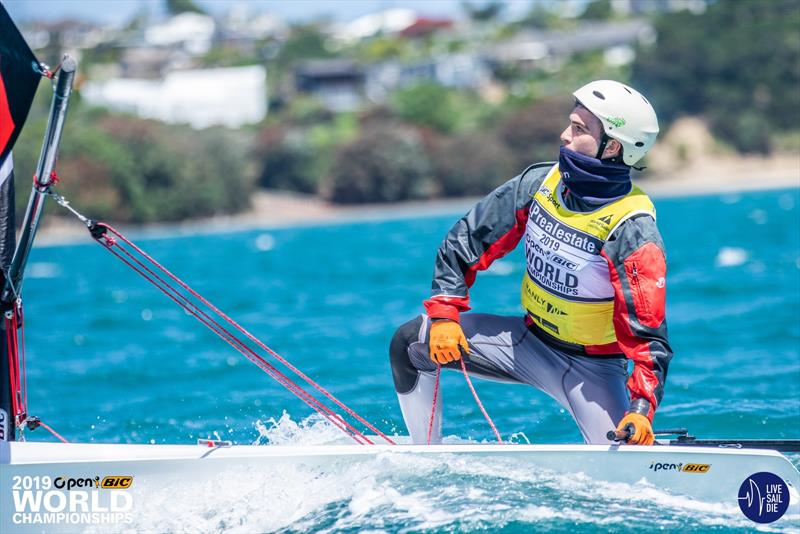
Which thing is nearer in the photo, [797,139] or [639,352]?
[639,352]

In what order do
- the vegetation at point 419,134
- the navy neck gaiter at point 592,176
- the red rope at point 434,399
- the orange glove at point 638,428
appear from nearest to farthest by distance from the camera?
the orange glove at point 638,428 → the navy neck gaiter at point 592,176 → the red rope at point 434,399 → the vegetation at point 419,134

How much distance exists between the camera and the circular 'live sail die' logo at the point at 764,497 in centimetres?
371

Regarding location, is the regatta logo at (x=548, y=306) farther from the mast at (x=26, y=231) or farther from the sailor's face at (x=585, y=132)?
the mast at (x=26, y=231)

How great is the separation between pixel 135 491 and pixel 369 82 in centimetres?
8101

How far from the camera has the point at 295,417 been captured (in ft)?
21.9

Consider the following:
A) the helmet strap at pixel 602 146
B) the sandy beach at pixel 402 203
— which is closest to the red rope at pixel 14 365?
the helmet strap at pixel 602 146

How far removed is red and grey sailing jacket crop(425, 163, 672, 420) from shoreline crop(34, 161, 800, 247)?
43941mm

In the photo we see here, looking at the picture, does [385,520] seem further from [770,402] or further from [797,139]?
[797,139]

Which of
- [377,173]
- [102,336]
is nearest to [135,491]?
[102,336]

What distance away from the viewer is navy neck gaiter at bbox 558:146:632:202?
3.94 meters

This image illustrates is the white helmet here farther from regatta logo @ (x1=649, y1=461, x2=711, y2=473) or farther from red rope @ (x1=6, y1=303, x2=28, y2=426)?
red rope @ (x1=6, y1=303, x2=28, y2=426)

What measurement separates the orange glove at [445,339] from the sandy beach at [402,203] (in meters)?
45.3

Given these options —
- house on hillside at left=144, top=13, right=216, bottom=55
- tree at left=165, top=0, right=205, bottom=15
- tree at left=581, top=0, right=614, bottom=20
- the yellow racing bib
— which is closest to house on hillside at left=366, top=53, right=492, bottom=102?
tree at left=581, top=0, right=614, bottom=20

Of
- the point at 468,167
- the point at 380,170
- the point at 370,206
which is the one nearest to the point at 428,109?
the point at 468,167
